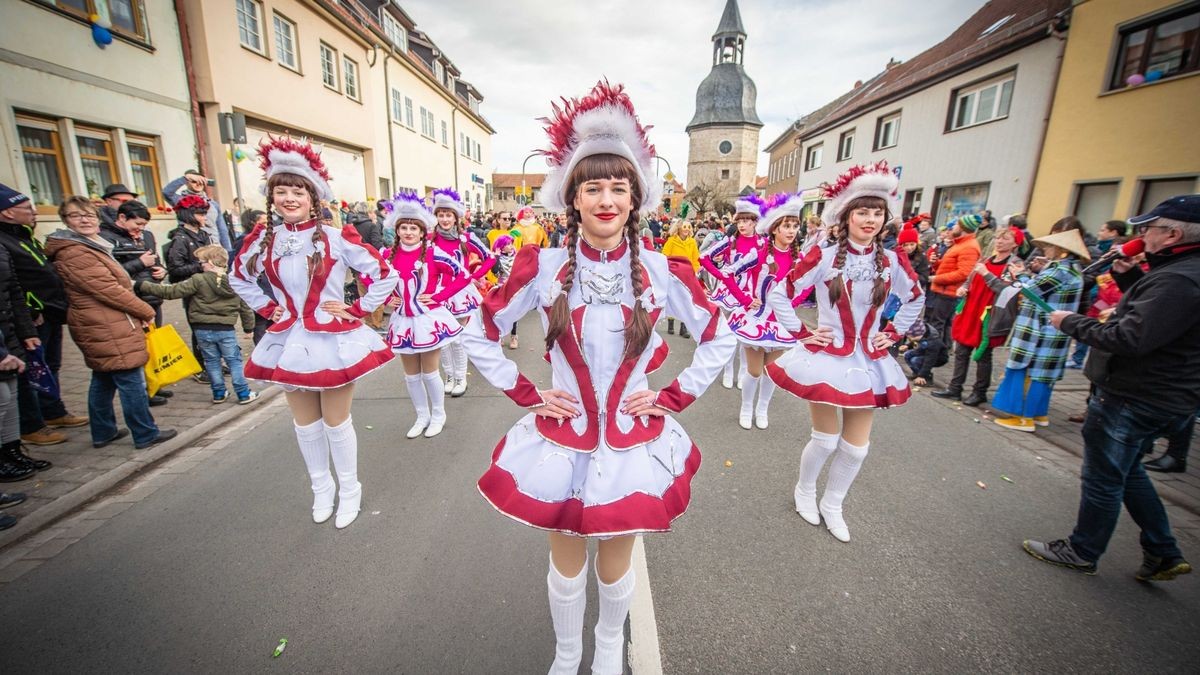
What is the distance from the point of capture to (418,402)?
4945mm

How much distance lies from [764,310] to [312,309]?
4.22 m

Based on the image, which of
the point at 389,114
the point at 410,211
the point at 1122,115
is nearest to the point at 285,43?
the point at 389,114

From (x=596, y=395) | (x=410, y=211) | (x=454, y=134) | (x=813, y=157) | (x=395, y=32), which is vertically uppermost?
(x=395, y=32)

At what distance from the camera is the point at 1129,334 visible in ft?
8.16

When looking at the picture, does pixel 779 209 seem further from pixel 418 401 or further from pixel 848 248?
pixel 418 401

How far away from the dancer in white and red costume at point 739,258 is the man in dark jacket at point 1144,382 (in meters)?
2.92

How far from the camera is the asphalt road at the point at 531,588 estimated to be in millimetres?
2350

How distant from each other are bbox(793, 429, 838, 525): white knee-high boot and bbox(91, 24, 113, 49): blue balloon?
45.9 feet

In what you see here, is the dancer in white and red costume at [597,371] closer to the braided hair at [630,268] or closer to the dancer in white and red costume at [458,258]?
the braided hair at [630,268]

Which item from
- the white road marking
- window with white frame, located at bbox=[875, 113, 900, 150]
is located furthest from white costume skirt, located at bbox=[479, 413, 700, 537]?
window with white frame, located at bbox=[875, 113, 900, 150]

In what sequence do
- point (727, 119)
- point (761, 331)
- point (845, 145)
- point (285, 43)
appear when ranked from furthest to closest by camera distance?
point (727, 119)
point (845, 145)
point (285, 43)
point (761, 331)

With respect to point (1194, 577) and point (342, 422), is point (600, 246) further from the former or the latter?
point (1194, 577)

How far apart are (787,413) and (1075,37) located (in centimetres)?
1349

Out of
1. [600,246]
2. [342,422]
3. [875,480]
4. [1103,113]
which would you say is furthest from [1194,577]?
[1103,113]
